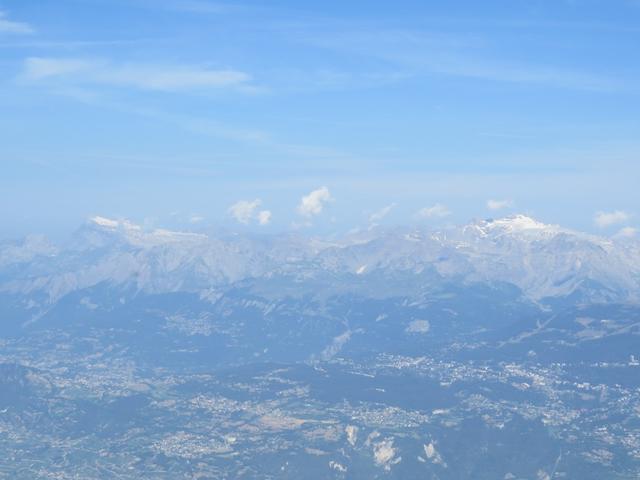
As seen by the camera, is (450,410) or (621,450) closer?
(621,450)

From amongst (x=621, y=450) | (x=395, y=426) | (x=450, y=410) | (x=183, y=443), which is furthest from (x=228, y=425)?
(x=621, y=450)

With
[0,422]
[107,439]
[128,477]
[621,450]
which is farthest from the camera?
[0,422]

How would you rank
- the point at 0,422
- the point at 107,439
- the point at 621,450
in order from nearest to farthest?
the point at 621,450, the point at 107,439, the point at 0,422

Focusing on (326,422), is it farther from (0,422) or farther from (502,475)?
(0,422)

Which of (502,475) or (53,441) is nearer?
(502,475)

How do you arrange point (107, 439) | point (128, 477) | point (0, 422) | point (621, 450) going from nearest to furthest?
point (128, 477) < point (621, 450) < point (107, 439) < point (0, 422)

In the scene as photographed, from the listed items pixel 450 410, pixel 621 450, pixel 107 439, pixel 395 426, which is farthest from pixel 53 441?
pixel 621 450

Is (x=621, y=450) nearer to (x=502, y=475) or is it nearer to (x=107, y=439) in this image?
(x=502, y=475)
